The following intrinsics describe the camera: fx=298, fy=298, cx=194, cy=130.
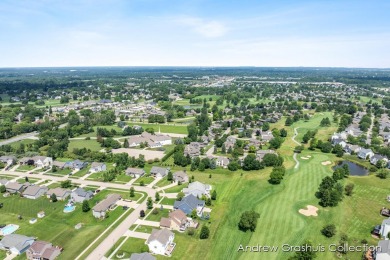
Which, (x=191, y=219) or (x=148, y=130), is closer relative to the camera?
(x=191, y=219)

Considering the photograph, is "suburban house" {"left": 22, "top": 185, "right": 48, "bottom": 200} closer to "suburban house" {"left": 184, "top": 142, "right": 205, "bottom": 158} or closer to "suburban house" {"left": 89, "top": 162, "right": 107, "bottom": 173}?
"suburban house" {"left": 89, "top": 162, "right": 107, "bottom": 173}

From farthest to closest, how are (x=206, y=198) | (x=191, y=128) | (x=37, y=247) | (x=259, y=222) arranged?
(x=191, y=128) < (x=206, y=198) < (x=259, y=222) < (x=37, y=247)

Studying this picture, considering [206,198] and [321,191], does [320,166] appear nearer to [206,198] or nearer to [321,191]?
[321,191]

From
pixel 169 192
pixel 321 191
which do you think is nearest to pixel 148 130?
pixel 169 192

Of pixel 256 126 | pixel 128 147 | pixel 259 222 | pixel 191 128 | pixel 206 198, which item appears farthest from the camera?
pixel 256 126

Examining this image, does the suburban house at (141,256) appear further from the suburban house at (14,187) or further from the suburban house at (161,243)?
the suburban house at (14,187)

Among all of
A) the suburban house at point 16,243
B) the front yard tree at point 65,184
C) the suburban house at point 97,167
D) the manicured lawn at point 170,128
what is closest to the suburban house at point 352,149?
the manicured lawn at point 170,128
